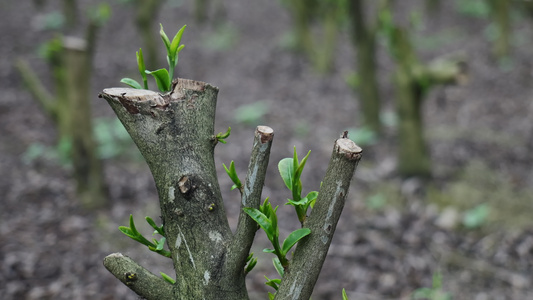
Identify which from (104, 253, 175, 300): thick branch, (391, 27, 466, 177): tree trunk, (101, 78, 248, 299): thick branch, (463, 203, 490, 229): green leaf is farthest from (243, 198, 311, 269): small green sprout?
(391, 27, 466, 177): tree trunk

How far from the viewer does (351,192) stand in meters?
4.27

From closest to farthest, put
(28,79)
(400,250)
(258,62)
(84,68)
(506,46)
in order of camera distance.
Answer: (400,250)
(84,68)
(28,79)
(506,46)
(258,62)

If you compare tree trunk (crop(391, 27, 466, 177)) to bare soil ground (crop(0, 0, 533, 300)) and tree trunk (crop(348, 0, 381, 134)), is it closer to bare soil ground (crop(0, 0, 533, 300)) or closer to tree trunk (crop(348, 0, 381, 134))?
bare soil ground (crop(0, 0, 533, 300))

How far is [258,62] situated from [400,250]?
557 centimetres

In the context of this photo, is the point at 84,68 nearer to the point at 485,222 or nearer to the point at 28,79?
the point at 28,79

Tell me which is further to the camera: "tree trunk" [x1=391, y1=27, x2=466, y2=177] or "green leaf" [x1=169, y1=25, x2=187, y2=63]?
"tree trunk" [x1=391, y1=27, x2=466, y2=177]

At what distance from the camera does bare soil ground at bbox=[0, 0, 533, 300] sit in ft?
10.0

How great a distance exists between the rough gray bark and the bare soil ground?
184cm

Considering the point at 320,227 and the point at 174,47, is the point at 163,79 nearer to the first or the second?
the point at 174,47

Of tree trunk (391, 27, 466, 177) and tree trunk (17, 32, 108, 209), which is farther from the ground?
tree trunk (391, 27, 466, 177)

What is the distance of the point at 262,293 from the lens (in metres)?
2.86

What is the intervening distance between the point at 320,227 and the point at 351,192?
10.9 feet

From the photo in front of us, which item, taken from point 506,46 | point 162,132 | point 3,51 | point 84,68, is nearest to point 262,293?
point 162,132

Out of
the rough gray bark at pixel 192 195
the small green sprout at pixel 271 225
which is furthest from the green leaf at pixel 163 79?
the small green sprout at pixel 271 225
